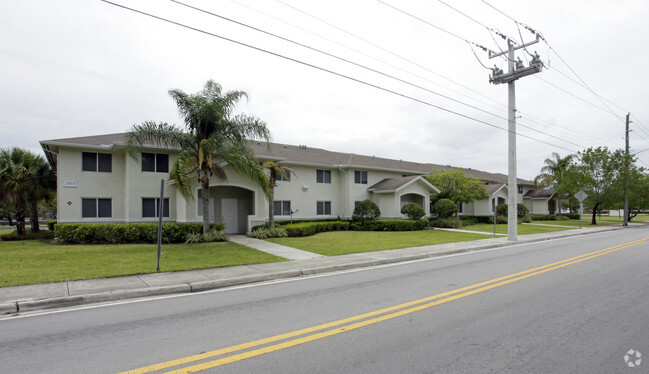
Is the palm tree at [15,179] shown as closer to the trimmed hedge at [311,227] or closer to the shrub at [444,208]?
the trimmed hedge at [311,227]

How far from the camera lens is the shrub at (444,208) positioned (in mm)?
28859

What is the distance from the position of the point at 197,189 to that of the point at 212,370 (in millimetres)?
16590

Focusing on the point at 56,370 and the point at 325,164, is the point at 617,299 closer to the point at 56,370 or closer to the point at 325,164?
the point at 56,370

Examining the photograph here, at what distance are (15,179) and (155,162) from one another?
746 cm

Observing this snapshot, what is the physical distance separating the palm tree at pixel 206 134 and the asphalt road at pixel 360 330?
875cm

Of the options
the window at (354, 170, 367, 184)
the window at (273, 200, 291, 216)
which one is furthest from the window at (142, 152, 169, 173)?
the window at (354, 170, 367, 184)

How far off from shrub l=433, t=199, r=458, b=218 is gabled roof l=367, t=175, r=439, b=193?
1246mm

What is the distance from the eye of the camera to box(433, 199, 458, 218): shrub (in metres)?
28.9

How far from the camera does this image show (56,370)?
12.9ft

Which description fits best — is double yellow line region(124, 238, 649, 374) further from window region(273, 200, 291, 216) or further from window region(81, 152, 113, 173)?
window region(81, 152, 113, 173)

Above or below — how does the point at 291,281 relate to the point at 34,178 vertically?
below

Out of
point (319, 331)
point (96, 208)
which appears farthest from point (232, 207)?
point (319, 331)

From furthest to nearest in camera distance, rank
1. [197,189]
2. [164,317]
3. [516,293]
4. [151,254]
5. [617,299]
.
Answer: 1. [197,189]
2. [151,254]
3. [516,293]
4. [617,299]
5. [164,317]

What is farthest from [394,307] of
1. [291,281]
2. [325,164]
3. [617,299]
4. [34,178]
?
[34,178]
